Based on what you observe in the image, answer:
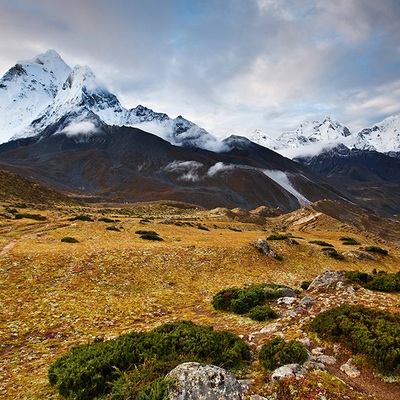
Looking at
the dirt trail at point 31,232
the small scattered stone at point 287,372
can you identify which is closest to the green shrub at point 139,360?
the small scattered stone at point 287,372

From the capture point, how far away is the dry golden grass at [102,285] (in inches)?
491

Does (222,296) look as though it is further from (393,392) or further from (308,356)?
(393,392)

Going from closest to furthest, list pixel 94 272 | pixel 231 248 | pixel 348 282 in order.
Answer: pixel 348 282, pixel 94 272, pixel 231 248

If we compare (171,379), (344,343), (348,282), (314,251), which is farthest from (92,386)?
(314,251)

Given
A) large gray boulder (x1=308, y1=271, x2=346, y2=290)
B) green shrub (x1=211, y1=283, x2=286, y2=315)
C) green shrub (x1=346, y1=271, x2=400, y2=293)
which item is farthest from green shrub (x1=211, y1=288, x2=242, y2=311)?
green shrub (x1=346, y1=271, x2=400, y2=293)

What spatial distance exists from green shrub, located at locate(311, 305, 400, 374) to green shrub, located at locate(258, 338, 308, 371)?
1.72m

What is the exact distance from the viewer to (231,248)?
106 feet

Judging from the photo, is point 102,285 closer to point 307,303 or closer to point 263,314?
point 263,314

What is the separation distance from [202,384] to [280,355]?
3013 mm

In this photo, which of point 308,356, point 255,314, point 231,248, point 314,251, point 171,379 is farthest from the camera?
point 314,251

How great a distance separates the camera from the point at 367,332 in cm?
936

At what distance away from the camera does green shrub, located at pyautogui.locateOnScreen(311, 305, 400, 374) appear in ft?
28.1

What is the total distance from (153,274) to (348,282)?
13.7 m

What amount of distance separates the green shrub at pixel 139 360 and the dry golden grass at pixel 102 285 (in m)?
1.02
